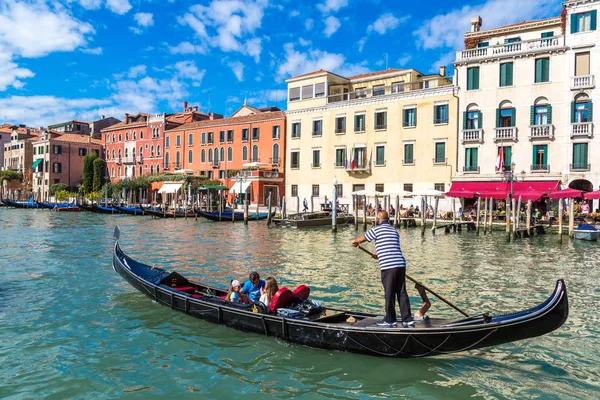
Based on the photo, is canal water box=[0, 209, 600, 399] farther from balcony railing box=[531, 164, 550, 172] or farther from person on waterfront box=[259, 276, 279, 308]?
balcony railing box=[531, 164, 550, 172]

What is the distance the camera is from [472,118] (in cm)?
2627

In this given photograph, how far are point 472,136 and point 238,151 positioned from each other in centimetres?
1768

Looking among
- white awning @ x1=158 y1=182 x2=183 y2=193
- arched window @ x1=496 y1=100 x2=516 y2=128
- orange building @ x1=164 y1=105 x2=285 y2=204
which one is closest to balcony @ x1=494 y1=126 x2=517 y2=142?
arched window @ x1=496 y1=100 x2=516 y2=128

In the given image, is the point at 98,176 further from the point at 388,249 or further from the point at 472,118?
the point at 388,249

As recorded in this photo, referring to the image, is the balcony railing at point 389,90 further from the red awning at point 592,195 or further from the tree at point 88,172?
the tree at point 88,172

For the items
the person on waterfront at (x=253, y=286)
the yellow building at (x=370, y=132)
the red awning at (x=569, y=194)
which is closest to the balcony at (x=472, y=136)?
the yellow building at (x=370, y=132)

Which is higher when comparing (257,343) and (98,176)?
(98,176)

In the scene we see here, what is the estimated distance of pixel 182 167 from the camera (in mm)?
41688

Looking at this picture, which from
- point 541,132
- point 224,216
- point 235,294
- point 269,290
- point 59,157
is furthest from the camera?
point 59,157

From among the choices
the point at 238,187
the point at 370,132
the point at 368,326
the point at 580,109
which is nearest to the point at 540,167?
the point at 580,109

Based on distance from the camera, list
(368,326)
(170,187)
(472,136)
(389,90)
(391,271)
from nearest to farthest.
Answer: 1. (391,271)
2. (368,326)
3. (472,136)
4. (389,90)
5. (170,187)

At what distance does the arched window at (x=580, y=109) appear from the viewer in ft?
75.4

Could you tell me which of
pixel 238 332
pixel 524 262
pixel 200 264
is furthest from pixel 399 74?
pixel 238 332

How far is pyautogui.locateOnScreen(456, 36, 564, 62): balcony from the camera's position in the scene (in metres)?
23.8
